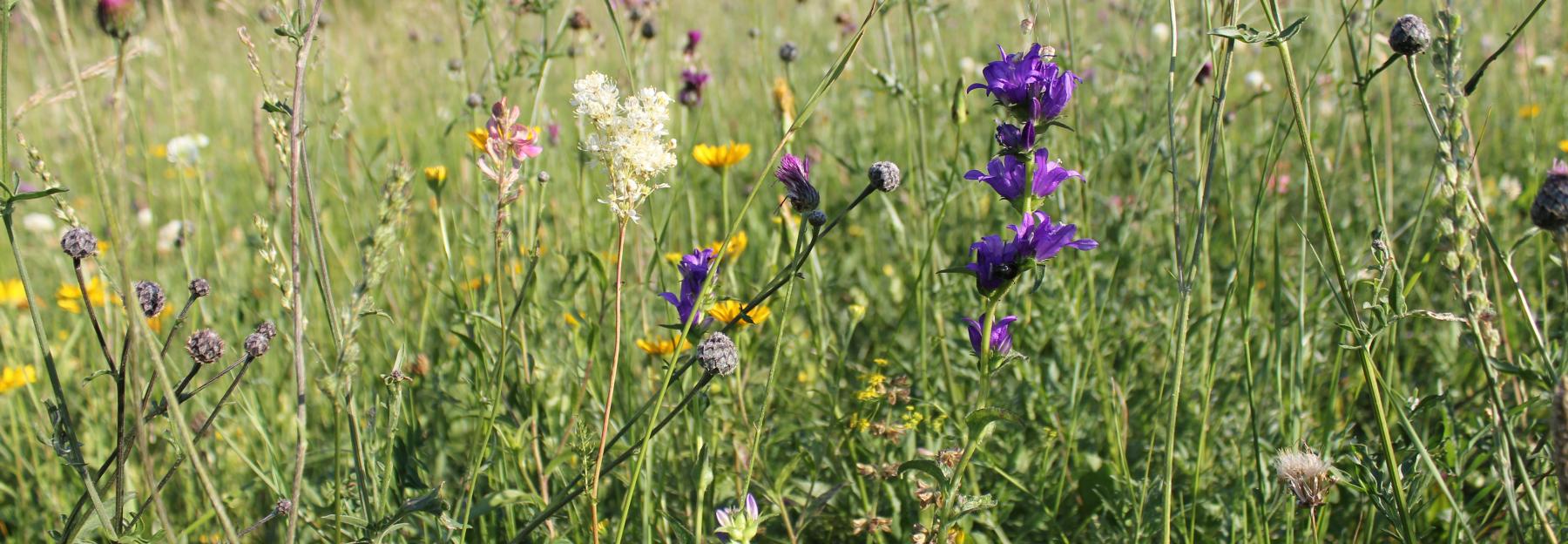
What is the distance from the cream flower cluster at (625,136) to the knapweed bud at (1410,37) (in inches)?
35.6

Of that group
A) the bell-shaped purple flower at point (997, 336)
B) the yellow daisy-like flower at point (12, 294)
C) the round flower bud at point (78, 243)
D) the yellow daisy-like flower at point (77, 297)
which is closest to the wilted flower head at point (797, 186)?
the bell-shaped purple flower at point (997, 336)

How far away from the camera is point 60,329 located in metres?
2.73

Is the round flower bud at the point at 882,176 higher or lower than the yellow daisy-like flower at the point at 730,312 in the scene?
higher

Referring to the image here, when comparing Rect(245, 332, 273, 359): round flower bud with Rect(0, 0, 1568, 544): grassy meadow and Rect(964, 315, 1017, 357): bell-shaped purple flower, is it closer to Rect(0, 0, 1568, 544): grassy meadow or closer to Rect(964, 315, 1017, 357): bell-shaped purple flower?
Rect(0, 0, 1568, 544): grassy meadow

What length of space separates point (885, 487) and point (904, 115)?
774mm

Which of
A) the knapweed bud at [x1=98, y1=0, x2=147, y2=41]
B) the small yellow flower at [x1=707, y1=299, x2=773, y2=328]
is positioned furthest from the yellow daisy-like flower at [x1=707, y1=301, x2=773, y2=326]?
the knapweed bud at [x1=98, y1=0, x2=147, y2=41]

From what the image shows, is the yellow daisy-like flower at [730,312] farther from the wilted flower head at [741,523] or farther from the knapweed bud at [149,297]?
the knapweed bud at [149,297]

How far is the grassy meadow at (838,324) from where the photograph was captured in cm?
106

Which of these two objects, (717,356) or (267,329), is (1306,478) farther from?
(267,329)

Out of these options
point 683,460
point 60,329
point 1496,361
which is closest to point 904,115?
point 683,460

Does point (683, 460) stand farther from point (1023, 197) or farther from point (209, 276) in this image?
point (209, 276)

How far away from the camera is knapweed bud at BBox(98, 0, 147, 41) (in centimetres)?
119

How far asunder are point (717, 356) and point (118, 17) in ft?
2.93

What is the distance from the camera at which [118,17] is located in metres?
1.19
